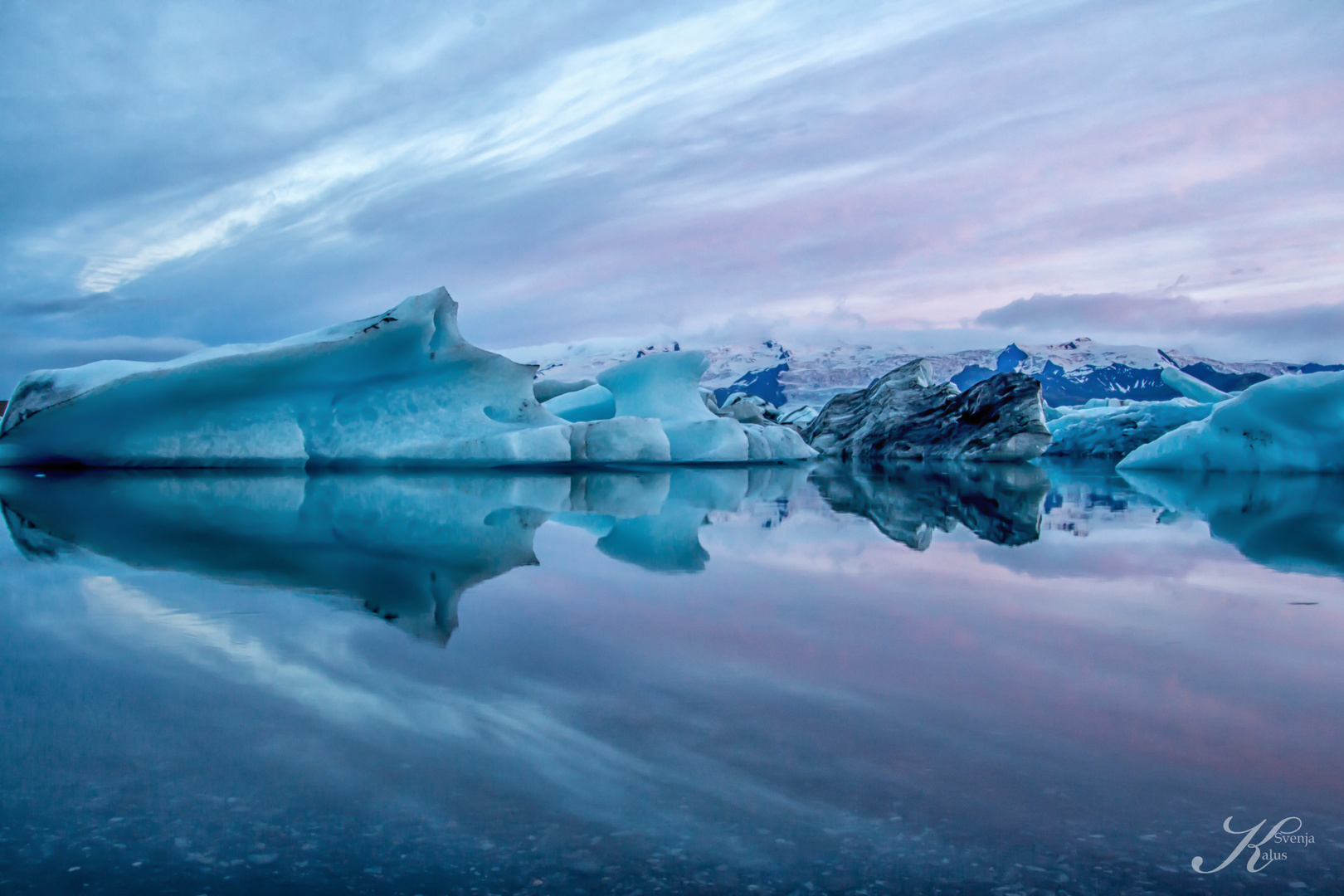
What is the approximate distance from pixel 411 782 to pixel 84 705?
803 mm

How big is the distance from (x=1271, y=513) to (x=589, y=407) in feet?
41.6

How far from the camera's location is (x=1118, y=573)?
350cm

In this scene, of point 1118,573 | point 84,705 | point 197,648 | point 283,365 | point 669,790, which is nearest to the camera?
point 669,790

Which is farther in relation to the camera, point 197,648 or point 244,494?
point 244,494

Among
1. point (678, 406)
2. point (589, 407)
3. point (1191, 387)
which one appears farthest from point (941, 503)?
point (1191, 387)

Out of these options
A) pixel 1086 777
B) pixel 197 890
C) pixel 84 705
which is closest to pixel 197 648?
pixel 84 705

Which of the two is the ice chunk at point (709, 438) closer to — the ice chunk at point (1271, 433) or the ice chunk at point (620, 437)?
the ice chunk at point (620, 437)

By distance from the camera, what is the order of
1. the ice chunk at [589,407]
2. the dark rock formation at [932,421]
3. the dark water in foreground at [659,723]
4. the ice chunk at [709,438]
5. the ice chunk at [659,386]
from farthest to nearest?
1. the dark rock formation at [932,421]
2. the ice chunk at [589,407]
3. the ice chunk at [709,438]
4. the ice chunk at [659,386]
5. the dark water in foreground at [659,723]

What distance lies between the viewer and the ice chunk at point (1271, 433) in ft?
40.3

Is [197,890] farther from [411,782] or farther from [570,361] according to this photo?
[570,361]

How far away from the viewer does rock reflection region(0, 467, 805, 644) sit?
3.16m

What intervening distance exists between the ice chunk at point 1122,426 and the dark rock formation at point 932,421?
1.54 meters

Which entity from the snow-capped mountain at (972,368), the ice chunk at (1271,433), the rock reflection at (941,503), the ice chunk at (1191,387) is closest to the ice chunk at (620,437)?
the rock reflection at (941,503)

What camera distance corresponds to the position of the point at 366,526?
16.2 feet
